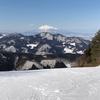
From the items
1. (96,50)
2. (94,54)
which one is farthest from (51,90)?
(96,50)

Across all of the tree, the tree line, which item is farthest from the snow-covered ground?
the tree

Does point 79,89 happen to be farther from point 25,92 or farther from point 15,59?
point 15,59

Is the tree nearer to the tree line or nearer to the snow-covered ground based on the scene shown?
the tree line

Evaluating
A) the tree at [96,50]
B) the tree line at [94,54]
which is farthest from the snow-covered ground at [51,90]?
the tree at [96,50]

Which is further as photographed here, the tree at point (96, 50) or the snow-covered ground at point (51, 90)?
the tree at point (96, 50)

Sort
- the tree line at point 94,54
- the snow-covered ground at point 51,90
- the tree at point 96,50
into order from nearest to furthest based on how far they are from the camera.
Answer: the snow-covered ground at point 51,90
the tree at point 96,50
the tree line at point 94,54

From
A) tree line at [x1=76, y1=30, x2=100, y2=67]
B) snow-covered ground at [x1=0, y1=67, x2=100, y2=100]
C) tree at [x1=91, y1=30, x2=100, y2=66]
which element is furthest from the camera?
tree line at [x1=76, y1=30, x2=100, y2=67]

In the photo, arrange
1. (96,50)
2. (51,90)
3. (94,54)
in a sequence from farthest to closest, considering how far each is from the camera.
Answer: (96,50) → (94,54) → (51,90)

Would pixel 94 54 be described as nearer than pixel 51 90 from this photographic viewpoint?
No

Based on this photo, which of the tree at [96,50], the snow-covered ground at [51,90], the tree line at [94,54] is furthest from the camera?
the tree line at [94,54]

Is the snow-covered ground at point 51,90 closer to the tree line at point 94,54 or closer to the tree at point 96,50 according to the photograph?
the tree line at point 94,54

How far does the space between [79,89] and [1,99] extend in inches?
129

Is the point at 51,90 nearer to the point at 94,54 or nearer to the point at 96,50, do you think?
the point at 94,54

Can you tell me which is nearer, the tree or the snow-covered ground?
the snow-covered ground
